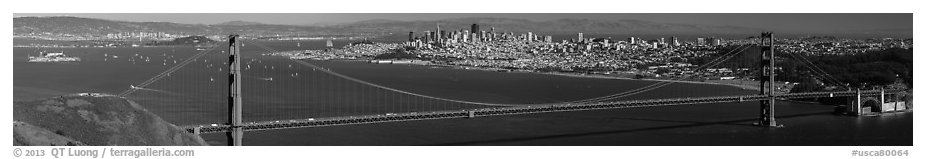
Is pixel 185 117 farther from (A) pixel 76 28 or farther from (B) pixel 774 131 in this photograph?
(A) pixel 76 28

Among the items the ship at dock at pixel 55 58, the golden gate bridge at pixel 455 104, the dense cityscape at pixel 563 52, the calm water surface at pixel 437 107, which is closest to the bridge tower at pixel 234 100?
the golden gate bridge at pixel 455 104

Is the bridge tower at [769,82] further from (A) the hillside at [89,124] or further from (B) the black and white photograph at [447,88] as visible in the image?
(A) the hillside at [89,124]

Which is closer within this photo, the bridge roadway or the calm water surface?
the bridge roadway

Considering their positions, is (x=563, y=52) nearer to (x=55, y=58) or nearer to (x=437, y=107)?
(x=55, y=58)

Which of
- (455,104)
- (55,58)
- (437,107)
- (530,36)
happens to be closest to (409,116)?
(437,107)

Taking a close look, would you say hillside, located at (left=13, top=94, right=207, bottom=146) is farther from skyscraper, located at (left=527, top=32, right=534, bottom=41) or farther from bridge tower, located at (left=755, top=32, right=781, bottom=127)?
skyscraper, located at (left=527, top=32, right=534, bottom=41)

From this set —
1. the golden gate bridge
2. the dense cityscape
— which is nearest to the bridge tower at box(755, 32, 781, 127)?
the golden gate bridge

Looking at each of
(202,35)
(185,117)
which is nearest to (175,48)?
(202,35)
